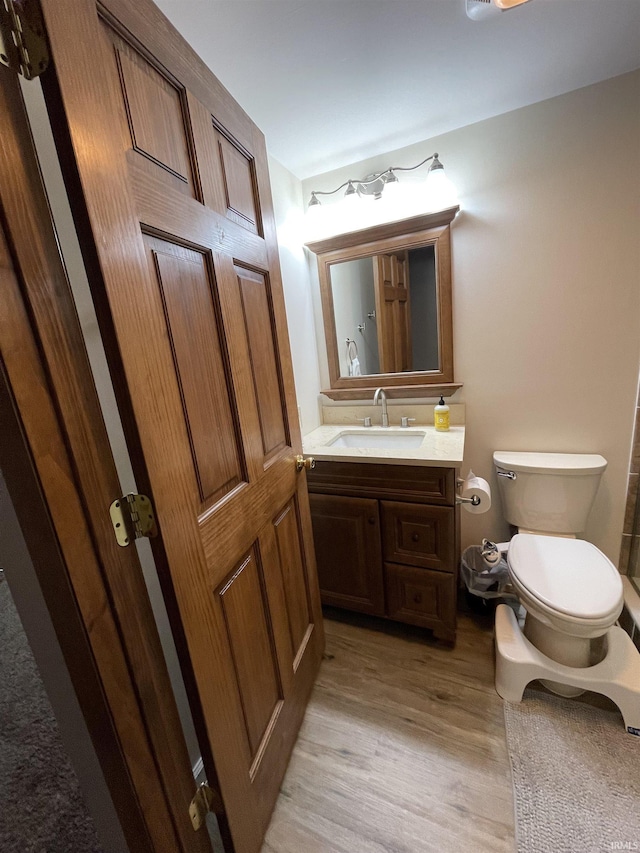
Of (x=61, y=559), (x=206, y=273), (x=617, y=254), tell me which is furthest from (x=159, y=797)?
(x=617, y=254)

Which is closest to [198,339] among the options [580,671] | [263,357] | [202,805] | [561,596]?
[263,357]

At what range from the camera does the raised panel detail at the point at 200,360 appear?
0.66m

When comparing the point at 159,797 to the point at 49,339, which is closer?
the point at 49,339

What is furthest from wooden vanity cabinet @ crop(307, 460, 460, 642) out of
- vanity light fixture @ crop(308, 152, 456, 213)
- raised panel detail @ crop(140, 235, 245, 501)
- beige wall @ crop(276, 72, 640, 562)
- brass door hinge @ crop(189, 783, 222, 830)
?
vanity light fixture @ crop(308, 152, 456, 213)

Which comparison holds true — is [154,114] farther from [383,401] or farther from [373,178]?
[383,401]

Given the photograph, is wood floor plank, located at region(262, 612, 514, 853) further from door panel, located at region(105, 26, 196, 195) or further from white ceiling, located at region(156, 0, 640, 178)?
white ceiling, located at region(156, 0, 640, 178)

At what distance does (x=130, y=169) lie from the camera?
0.57 m

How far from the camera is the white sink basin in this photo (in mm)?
1768

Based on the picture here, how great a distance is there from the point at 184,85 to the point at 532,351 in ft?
5.30

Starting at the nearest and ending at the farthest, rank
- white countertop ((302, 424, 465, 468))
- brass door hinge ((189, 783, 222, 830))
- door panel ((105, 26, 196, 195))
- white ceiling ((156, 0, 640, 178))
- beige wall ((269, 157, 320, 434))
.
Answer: door panel ((105, 26, 196, 195)) < brass door hinge ((189, 783, 222, 830)) < white ceiling ((156, 0, 640, 178)) < white countertop ((302, 424, 465, 468)) < beige wall ((269, 157, 320, 434))

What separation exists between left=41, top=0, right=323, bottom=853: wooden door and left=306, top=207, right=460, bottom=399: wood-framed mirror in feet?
2.69

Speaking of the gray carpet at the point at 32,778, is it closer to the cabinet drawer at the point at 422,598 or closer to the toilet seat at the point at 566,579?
the cabinet drawer at the point at 422,598

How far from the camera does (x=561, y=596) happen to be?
1.15m

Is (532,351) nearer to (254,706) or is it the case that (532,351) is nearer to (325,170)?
(325,170)
